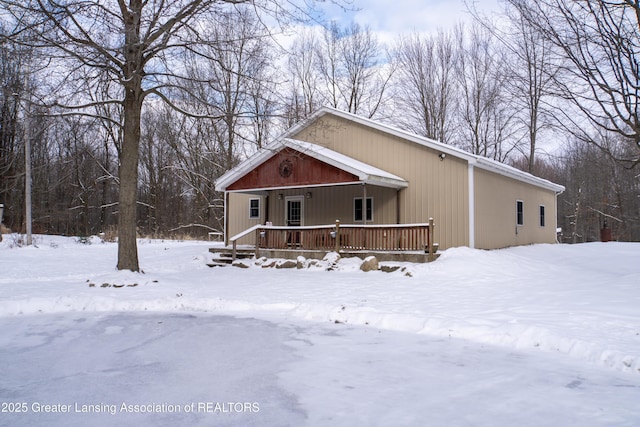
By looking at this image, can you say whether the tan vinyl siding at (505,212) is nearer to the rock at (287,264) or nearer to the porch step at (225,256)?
the rock at (287,264)

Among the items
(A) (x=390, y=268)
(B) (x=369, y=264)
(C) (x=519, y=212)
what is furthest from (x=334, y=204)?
(C) (x=519, y=212)

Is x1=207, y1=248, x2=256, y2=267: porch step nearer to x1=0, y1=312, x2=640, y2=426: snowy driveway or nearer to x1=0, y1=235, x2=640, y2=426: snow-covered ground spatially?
x1=0, y1=235, x2=640, y2=426: snow-covered ground

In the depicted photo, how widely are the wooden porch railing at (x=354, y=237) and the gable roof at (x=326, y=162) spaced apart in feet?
4.76

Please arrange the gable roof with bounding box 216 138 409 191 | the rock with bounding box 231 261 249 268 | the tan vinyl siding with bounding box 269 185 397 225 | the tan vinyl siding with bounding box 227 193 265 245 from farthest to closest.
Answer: the tan vinyl siding with bounding box 227 193 265 245
the tan vinyl siding with bounding box 269 185 397 225
the rock with bounding box 231 261 249 268
the gable roof with bounding box 216 138 409 191

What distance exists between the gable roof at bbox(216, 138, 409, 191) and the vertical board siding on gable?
390 millimetres

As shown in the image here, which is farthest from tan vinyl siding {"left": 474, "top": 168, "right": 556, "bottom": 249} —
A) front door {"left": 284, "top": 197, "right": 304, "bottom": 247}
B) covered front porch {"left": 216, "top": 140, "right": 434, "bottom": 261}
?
front door {"left": 284, "top": 197, "right": 304, "bottom": 247}

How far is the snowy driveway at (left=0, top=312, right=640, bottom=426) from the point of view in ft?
11.8

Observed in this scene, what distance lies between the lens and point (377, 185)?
15008mm

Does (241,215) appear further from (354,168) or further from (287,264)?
(354,168)

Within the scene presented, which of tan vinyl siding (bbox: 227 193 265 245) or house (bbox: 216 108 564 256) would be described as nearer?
house (bbox: 216 108 564 256)

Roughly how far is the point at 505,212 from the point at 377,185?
4826 millimetres

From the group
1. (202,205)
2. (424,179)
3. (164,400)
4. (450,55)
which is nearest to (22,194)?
(202,205)

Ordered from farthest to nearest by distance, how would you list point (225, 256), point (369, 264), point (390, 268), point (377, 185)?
point (225, 256)
point (377, 185)
point (369, 264)
point (390, 268)

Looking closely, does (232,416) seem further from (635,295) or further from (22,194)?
(22,194)
